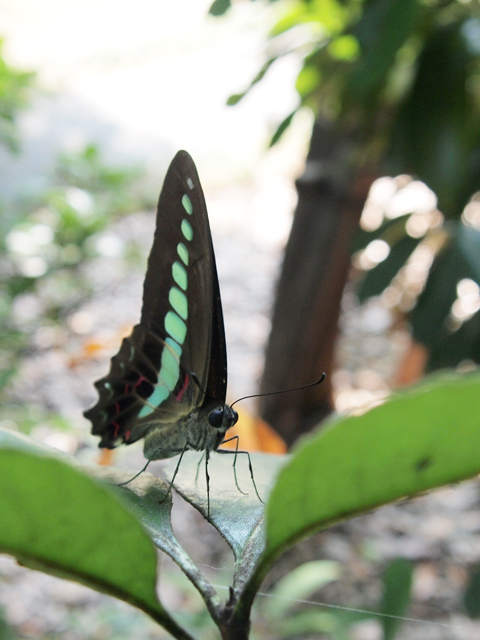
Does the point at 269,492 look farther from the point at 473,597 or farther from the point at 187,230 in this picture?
the point at 473,597

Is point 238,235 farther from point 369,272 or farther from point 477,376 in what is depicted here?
point 477,376

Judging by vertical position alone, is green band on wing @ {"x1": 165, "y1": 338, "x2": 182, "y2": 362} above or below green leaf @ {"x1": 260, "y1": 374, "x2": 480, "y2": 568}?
below

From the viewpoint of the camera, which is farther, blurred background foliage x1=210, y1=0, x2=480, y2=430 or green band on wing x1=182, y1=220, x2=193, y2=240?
blurred background foliage x1=210, y1=0, x2=480, y2=430

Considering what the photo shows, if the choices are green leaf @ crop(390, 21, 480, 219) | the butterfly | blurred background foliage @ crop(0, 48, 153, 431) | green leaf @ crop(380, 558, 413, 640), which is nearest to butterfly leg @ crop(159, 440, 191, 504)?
the butterfly

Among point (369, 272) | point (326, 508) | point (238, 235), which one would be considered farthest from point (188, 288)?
point (238, 235)

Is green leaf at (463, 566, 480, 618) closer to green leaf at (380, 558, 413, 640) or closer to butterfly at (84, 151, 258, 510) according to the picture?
green leaf at (380, 558, 413, 640)

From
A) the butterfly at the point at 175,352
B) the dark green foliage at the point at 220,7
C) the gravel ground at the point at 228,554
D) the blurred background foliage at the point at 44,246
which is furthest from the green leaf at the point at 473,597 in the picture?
the blurred background foliage at the point at 44,246

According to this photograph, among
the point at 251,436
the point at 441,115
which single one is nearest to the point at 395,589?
the point at 251,436
